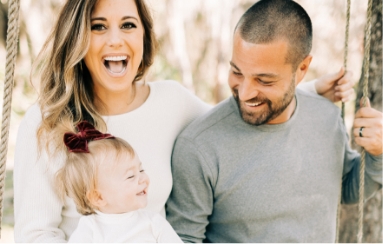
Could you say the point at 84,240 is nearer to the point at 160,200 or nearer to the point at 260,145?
the point at 160,200

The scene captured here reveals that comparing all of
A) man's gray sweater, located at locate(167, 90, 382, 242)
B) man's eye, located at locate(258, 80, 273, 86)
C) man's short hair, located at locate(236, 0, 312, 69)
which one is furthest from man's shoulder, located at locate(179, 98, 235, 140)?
man's short hair, located at locate(236, 0, 312, 69)

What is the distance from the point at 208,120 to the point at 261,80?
0.91ft

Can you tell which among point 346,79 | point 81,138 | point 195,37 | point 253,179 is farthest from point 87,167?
point 195,37

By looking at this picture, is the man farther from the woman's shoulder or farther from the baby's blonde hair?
the woman's shoulder

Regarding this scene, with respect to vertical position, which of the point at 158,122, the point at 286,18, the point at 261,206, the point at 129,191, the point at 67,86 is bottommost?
the point at 261,206

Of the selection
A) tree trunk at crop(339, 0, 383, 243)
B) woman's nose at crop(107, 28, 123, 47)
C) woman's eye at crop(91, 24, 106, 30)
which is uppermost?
woman's eye at crop(91, 24, 106, 30)

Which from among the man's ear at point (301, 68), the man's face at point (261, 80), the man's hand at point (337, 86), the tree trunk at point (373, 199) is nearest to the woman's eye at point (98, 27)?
the man's face at point (261, 80)

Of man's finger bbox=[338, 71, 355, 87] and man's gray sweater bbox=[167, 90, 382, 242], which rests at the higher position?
man's finger bbox=[338, 71, 355, 87]

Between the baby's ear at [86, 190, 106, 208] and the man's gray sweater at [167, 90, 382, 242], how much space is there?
0.44 metres

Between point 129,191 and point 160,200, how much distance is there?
1.15ft

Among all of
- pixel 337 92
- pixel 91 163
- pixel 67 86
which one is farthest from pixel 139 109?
pixel 337 92

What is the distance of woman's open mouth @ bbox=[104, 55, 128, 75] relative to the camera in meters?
1.84

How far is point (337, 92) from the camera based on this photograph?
2207 mm

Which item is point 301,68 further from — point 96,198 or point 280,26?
point 96,198
